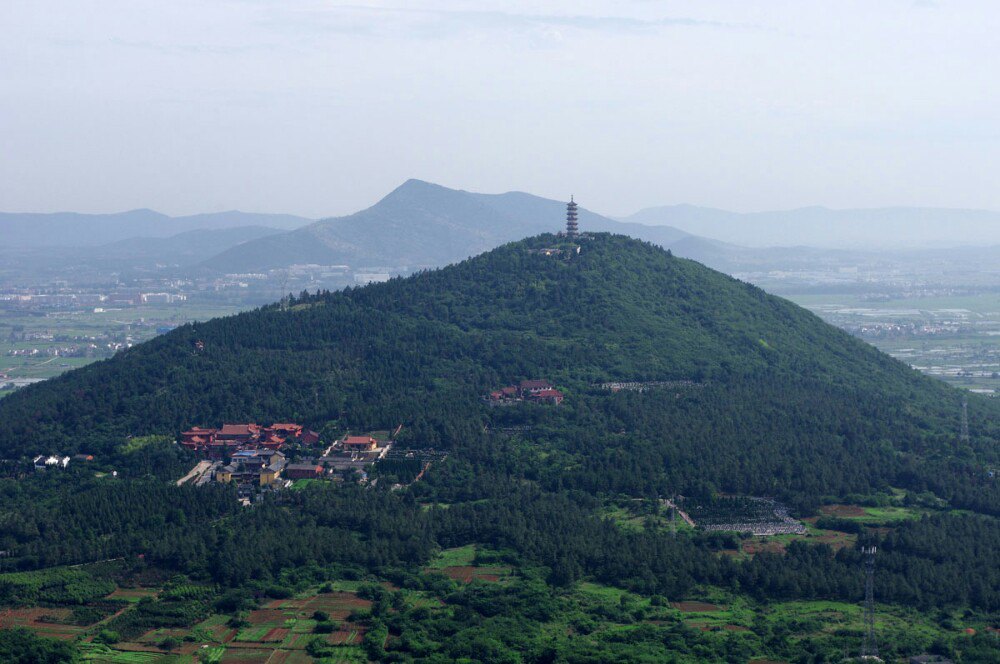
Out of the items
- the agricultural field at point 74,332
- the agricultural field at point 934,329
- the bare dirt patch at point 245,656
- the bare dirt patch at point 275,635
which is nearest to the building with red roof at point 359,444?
the bare dirt patch at point 275,635

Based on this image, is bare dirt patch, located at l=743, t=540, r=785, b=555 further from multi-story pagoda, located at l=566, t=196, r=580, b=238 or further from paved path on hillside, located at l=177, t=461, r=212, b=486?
multi-story pagoda, located at l=566, t=196, r=580, b=238

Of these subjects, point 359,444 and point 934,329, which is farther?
point 934,329

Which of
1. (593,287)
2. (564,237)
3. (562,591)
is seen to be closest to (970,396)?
(593,287)

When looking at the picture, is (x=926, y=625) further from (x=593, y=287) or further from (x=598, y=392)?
(x=593, y=287)

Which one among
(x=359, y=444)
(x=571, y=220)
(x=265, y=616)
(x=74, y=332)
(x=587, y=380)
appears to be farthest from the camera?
(x=74, y=332)

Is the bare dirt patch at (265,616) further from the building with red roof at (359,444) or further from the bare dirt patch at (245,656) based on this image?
the building with red roof at (359,444)

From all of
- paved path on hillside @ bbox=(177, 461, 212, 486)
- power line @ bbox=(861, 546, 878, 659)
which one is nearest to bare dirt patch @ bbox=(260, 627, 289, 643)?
power line @ bbox=(861, 546, 878, 659)

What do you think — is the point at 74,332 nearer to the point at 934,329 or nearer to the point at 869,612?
the point at 934,329

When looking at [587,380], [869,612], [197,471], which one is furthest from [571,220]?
[869,612]
